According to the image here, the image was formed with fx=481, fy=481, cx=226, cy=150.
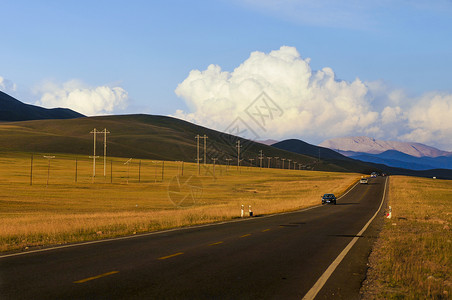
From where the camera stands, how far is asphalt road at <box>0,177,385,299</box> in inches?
369

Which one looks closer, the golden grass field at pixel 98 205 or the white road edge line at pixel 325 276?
the white road edge line at pixel 325 276

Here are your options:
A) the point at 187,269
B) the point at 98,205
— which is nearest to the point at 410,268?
the point at 187,269

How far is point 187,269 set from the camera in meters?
11.8

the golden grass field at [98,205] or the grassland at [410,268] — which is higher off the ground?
the grassland at [410,268]

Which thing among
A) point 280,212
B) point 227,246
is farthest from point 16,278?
point 280,212

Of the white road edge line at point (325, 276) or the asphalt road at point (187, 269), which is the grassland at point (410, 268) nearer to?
the asphalt road at point (187, 269)

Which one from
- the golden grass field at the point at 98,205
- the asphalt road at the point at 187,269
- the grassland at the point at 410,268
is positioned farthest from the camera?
the golden grass field at the point at 98,205

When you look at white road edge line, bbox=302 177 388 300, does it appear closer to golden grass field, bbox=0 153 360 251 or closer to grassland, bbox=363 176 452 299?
grassland, bbox=363 176 452 299

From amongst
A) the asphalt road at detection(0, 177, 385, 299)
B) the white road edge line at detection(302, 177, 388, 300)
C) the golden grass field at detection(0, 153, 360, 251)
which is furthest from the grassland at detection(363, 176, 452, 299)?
the golden grass field at detection(0, 153, 360, 251)

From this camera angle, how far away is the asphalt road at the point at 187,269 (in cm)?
937

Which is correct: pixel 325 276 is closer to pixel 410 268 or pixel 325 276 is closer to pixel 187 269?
pixel 410 268

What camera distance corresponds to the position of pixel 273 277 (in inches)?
437

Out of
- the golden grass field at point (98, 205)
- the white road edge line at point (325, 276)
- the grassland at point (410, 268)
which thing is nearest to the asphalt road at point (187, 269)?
the white road edge line at point (325, 276)

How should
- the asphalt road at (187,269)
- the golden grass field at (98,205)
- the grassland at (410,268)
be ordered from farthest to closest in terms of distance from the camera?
the golden grass field at (98,205) → the grassland at (410,268) → the asphalt road at (187,269)
